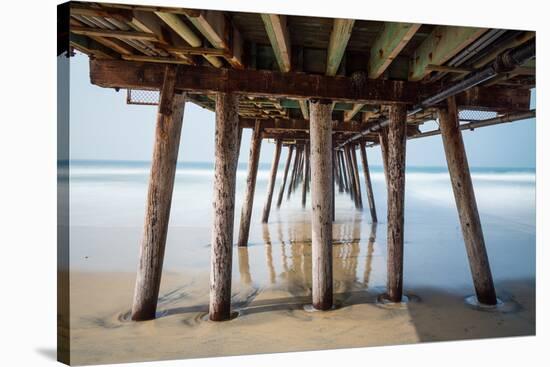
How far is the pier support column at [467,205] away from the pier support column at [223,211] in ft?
8.18

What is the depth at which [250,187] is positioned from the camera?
20.8 feet

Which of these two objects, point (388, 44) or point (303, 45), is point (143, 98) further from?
point (388, 44)

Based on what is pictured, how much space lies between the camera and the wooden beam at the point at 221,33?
245 centimetres

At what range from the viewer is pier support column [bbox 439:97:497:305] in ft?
12.0

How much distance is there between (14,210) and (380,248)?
18.9 ft

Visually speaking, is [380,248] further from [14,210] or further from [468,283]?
[14,210]

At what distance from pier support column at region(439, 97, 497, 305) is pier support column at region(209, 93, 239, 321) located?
2.49 m

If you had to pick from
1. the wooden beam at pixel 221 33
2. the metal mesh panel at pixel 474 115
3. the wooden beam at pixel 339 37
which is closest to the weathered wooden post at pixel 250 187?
the wooden beam at pixel 221 33

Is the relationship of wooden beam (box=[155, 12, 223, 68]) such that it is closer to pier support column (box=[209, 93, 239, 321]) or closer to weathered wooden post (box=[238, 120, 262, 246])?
pier support column (box=[209, 93, 239, 321])

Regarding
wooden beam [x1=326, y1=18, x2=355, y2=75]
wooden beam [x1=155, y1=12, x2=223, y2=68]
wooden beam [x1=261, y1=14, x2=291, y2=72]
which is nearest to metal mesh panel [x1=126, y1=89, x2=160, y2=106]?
wooden beam [x1=155, y1=12, x2=223, y2=68]

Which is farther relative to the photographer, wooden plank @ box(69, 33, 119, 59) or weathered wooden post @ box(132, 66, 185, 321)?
weathered wooden post @ box(132, 66, 185, 321)

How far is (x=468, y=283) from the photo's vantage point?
437 centimetres

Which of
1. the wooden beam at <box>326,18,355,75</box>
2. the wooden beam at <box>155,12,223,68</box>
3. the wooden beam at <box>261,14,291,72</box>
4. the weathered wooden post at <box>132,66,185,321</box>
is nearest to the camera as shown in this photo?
the wooden beam at <box>155,12,223,68</box>

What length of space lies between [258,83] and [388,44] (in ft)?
4.31
